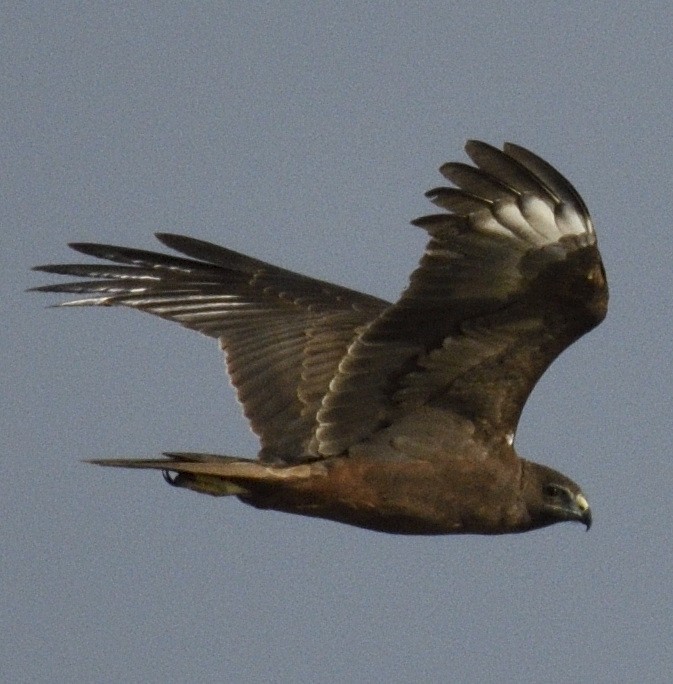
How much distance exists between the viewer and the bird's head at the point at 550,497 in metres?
11.5

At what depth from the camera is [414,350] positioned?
10.8 m

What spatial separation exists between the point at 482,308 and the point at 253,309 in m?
2.59

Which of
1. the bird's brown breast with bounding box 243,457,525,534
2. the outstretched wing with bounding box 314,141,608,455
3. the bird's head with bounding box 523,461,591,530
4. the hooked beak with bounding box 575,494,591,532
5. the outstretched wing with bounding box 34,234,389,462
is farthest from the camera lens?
the outstretched wing with bounding box 34,234,389,462

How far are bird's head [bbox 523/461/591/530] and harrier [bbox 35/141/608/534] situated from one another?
0.03ft

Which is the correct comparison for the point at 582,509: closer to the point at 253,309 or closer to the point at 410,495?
the point at 410,495

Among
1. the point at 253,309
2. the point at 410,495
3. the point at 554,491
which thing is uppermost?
the point at 253,309

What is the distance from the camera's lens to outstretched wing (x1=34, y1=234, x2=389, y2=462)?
468 inches

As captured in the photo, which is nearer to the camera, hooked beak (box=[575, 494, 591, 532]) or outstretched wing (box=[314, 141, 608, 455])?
outstretched wing (box=[314, 141, 608, 455])

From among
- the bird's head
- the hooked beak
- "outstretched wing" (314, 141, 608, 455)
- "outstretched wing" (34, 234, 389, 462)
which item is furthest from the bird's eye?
"outstretched wing" (34, 234, 389, 462)

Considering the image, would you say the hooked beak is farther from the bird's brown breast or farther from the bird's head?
the bird's brown breast

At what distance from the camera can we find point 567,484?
38.1 ft

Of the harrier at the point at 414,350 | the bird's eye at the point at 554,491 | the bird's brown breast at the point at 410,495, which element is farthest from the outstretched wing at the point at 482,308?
the bird's eye at the point at 554,491

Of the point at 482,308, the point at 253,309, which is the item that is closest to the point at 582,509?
the point at 482,308

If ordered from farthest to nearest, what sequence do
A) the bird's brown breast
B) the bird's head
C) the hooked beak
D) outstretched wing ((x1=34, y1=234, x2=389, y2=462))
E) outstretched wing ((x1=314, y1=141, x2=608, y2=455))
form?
outstretched wing ((x1=34, y1=234, x2=389, y2=462)) < the hooked beak < the bird's head < the bird's brown breast < outstretched wing ((x1=314, y1=141, x2=608, y2=455))
